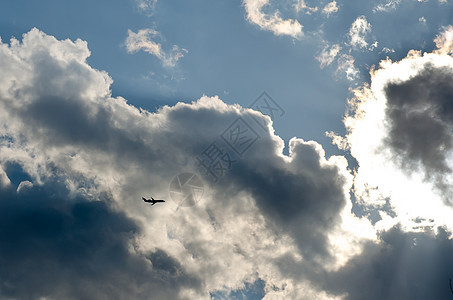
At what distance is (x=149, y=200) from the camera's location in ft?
440

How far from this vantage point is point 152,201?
438 feet

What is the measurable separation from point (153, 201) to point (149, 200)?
8.36ft

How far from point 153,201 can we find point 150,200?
78.2 inches

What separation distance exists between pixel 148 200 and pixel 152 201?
2.41 metres

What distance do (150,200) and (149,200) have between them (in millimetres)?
580

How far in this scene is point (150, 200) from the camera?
134 meters

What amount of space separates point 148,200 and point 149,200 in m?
0.53

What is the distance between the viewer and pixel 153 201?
133 meters

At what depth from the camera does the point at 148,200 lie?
134250 millimetres

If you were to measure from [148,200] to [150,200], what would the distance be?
3.62 ft

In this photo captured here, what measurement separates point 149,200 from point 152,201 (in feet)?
6.29
